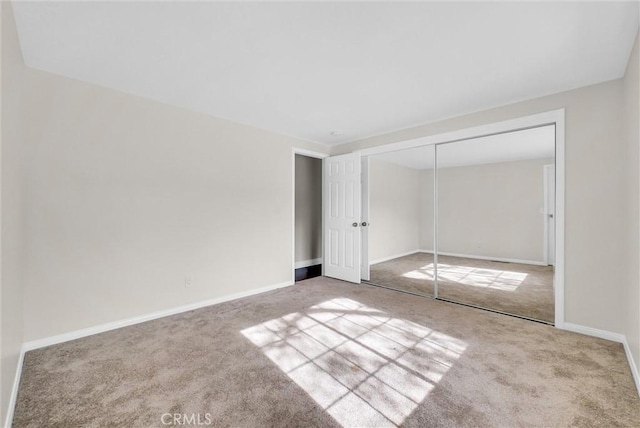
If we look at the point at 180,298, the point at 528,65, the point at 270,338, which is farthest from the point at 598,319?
the point at 180,298

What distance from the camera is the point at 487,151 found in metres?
4.83

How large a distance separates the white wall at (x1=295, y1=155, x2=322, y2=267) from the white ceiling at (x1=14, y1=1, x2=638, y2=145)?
8.56ft

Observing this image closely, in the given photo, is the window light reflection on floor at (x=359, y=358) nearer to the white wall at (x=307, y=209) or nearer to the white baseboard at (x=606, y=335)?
the white baseboard at (x=606, y=335)

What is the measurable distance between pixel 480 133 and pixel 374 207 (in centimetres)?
261

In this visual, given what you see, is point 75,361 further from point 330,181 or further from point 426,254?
point 426,254

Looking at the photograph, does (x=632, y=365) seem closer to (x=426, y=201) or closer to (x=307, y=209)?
(x=426, y=201)

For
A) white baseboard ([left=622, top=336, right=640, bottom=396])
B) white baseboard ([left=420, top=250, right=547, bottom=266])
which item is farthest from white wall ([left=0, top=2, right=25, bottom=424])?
white baseboard ([left=420, top=250, right=547, bottom=266])

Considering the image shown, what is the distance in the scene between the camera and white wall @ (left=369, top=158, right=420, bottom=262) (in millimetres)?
5703

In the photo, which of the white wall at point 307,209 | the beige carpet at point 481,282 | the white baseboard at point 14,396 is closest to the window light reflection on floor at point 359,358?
the beige carpet at point 481,282

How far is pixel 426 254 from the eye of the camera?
21.4ft

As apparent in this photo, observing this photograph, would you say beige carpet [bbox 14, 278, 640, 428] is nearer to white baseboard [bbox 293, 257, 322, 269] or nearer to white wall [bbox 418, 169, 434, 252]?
white baseboard [bbox 293, 257, 322, 269]

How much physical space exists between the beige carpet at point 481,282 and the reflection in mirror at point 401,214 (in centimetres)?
4

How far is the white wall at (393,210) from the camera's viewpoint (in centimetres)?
570

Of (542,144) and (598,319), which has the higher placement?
(542,144)
